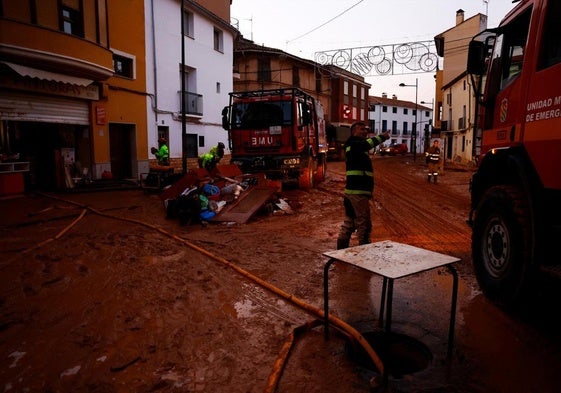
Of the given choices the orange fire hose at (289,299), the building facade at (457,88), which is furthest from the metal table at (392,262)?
the building facade at (457,88)

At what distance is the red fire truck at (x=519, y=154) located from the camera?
11.1 ft

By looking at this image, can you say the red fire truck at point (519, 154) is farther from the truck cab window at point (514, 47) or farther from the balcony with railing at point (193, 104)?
the balcony with railing at point (193, 104)

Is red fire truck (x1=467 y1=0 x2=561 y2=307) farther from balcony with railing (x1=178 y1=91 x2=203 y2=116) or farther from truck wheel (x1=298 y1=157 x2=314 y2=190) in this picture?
balcony with railing (x1=178 y1=91 x2=203 y2=116)

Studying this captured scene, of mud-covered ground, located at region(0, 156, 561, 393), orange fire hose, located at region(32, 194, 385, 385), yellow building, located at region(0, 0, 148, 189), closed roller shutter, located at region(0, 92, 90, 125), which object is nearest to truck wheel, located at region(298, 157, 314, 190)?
mud-covered ground, located at region(0, 156, 561, 393)

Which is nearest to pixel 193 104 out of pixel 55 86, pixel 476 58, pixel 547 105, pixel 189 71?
A: pixel 189 71

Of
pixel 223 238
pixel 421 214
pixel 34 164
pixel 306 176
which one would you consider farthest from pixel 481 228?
pixel 34 164

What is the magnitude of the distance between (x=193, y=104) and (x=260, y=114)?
8.94 m

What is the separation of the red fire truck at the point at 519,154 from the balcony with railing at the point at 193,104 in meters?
16.6

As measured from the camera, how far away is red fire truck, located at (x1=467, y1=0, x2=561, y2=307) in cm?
337

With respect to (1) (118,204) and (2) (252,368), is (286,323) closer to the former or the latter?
(2) (252,368)

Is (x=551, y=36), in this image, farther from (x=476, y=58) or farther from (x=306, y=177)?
(x=306, y=177)

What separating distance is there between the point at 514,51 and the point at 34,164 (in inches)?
555

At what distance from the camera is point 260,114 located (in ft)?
40.7

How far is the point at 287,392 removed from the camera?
274 centimetres
